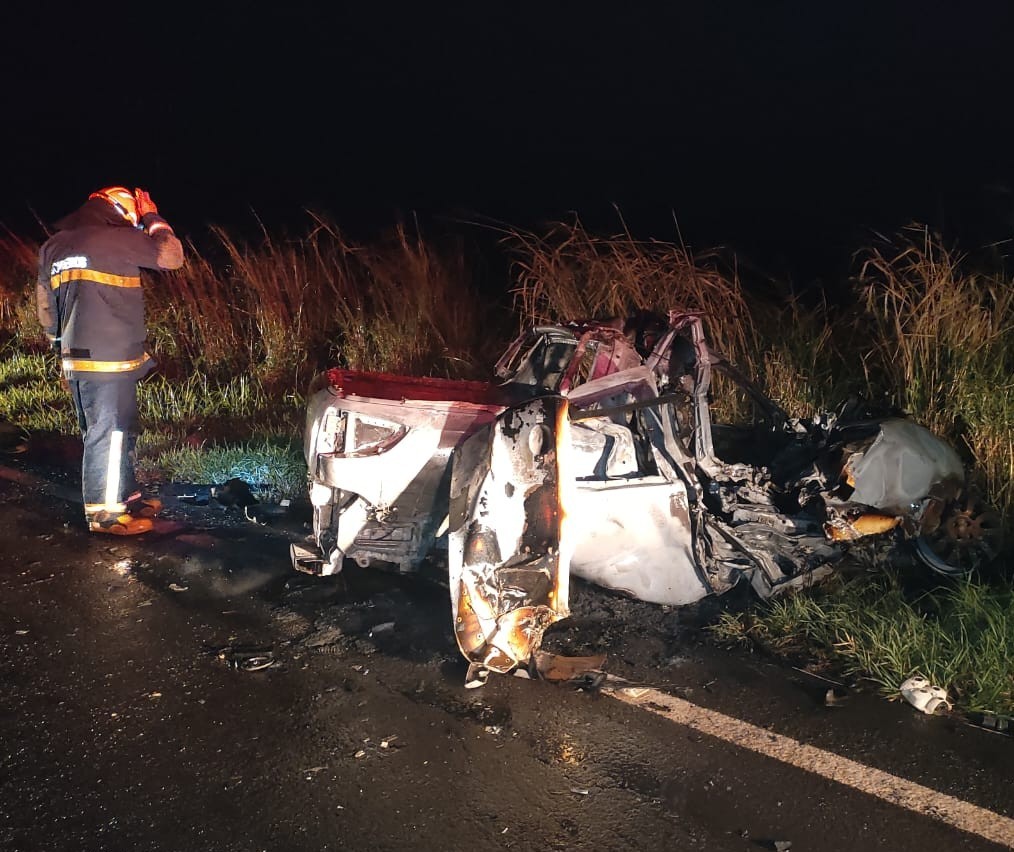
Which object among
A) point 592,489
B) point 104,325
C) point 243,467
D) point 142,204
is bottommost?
point 243,467

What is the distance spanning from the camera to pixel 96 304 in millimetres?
5355

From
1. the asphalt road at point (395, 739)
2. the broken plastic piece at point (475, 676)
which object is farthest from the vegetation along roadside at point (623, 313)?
the broken plastic piece at point (475, 676)

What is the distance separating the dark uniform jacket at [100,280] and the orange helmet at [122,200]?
2.1 inches

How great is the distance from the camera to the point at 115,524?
5281 millimetres

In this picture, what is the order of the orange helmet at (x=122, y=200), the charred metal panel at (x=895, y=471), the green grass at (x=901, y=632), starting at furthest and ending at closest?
1. the orange helmet at (x=122, y=200)
2. the charred metal panel at (x=895, y=471)
3. the green grass at (x=901, y=632)

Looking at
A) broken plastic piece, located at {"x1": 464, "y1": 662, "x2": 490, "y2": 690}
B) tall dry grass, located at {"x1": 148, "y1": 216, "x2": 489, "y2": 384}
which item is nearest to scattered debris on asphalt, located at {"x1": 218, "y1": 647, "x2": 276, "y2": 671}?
broken plastic piece, located at {"x1": 464, "y1": 662, "x2": 490, "y2": 690}

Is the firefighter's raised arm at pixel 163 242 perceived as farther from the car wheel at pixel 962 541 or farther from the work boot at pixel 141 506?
the car wheel at pixel 962 541

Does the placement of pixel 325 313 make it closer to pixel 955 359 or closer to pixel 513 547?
pixel 955 359

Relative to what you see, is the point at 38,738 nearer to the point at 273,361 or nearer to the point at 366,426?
the point at 366,426

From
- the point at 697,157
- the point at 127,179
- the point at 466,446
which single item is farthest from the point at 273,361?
the point at 127,179

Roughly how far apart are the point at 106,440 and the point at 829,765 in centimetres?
416

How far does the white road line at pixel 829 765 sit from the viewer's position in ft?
9.45

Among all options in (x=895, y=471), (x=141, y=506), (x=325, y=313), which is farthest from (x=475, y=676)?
(x=325, y=313)

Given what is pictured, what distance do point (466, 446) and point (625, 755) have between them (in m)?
1.31
